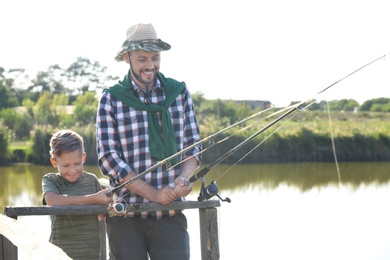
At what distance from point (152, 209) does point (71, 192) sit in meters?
0.51

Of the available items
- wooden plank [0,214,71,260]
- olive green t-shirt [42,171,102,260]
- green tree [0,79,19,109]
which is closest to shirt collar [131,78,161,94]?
olive green t-shirt [42,171,102,260]

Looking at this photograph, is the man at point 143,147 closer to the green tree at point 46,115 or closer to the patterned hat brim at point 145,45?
the patterned hat brim at point 145,45

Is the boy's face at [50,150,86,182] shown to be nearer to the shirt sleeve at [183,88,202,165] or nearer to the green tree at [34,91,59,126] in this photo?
the shirt sleeve at [183,88,202,165]

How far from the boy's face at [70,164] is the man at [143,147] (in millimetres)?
244

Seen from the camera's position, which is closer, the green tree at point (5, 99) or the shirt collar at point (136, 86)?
the shirt collar at point (136, 86)

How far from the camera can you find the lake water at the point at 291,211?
404 inches

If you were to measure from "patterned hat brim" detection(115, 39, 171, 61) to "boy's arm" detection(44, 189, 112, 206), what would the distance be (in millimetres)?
645

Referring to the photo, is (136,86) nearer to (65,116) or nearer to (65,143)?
(65,143)

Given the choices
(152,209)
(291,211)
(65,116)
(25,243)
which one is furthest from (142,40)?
(65,116)

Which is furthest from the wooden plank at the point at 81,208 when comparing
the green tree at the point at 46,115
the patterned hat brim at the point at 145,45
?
the green tree at the point at 46,115

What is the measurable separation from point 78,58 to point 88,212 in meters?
53.7

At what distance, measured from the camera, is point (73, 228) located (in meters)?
3.10

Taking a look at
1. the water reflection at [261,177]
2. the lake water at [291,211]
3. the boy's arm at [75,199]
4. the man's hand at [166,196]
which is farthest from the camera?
the water reflection at [261,177]

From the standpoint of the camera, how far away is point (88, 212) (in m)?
2.89
